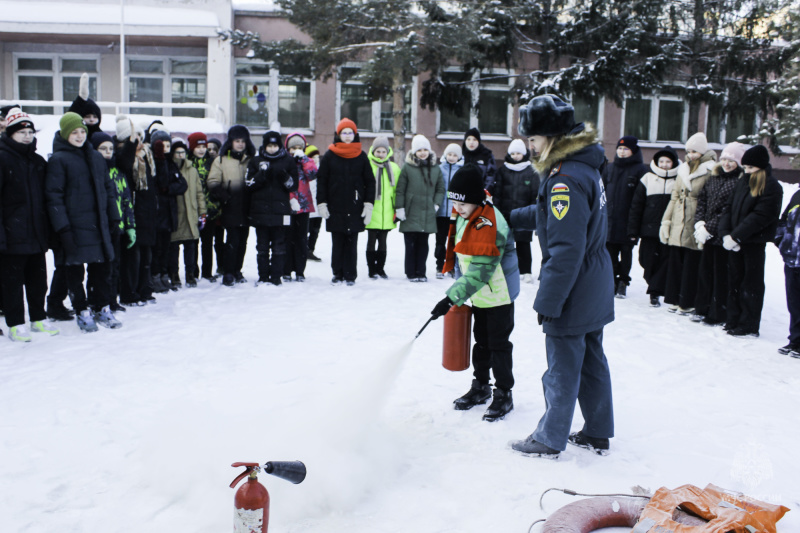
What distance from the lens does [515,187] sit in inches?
405

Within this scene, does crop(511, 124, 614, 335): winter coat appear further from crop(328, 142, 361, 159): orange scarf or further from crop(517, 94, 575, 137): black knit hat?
crop(328, 142, 361, 159): orange scarf

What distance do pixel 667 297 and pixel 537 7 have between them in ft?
43.1

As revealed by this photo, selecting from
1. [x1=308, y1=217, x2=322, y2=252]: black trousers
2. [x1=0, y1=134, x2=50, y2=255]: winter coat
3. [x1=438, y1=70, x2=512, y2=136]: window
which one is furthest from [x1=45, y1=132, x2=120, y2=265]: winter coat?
[x1=438, y1=70, x2=512, y2=136]: window

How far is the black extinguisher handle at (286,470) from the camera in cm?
284

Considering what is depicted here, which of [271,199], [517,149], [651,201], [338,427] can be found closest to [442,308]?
[338,427]

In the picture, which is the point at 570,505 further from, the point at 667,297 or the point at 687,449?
the point at 667,297

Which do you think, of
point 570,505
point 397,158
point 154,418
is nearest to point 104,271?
point 154,418

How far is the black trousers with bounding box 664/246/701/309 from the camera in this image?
8.70 metres

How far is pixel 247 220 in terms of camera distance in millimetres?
9586

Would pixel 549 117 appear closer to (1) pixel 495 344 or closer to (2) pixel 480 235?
(2) pixel 480 235

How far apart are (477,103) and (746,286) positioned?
16.2 m

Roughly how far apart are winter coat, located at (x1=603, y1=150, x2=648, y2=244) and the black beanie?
543 centimetres

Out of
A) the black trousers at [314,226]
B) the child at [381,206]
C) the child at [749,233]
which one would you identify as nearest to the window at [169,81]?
the black trousers at [314,226]

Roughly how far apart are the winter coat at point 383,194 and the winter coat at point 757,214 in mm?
4682
